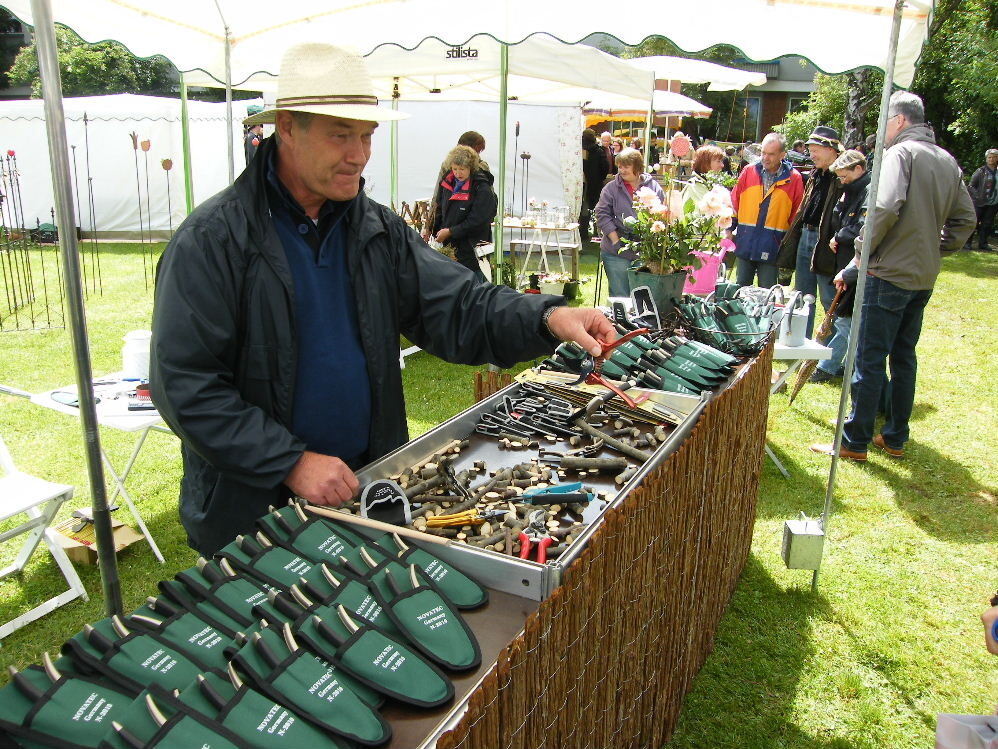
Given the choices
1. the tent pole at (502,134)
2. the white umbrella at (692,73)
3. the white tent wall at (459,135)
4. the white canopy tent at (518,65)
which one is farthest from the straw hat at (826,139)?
the white tent wall at (459,135)

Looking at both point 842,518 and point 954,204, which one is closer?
point 842,518

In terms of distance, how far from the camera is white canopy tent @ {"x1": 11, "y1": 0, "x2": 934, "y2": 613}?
7.52 ft

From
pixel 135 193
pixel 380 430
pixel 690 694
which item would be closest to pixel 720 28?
pixel 380 430

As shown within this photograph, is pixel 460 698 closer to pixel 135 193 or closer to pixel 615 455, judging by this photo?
pixel 615 455

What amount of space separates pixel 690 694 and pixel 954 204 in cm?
376

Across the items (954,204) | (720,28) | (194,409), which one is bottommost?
(194,409)

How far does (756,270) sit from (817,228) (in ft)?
3.18

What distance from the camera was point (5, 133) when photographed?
44.0 ft

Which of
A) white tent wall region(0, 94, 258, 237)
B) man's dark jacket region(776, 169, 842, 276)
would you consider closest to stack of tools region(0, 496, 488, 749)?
man's dark jacket region(776, 169, 842, 276)

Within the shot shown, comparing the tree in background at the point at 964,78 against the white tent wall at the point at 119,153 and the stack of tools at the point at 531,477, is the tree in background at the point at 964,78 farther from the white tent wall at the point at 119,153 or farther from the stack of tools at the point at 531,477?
the stack of tools at the point at 531,477

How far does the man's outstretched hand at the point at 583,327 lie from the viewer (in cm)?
221

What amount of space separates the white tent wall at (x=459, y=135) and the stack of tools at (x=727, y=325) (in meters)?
10.2

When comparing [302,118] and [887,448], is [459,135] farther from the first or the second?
[302,118]

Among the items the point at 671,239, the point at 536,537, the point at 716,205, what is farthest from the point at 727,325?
the point at 536,537
